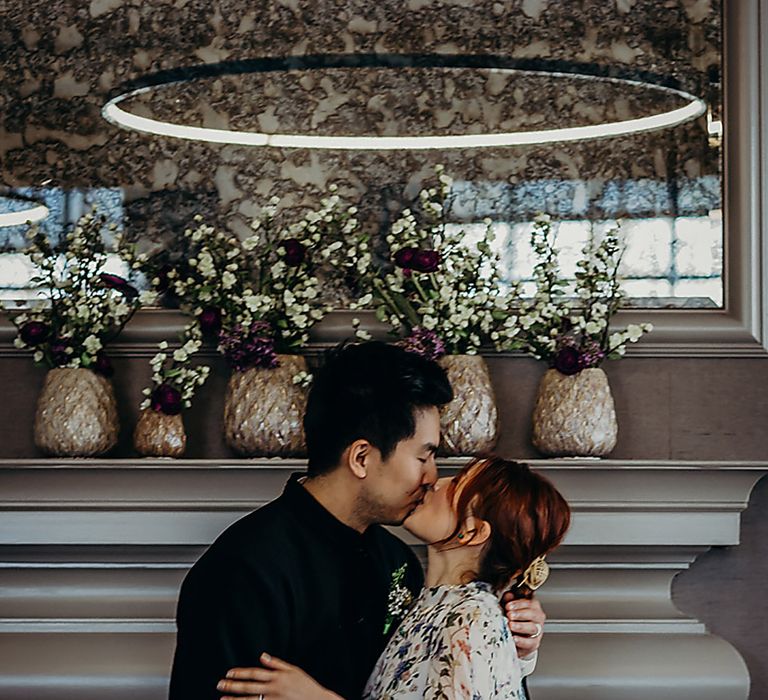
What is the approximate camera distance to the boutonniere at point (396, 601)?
2.33 m

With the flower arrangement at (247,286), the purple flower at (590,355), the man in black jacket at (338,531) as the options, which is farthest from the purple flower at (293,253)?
the purple flower at (590,355)

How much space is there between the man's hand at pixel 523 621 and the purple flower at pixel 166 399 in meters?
0.96

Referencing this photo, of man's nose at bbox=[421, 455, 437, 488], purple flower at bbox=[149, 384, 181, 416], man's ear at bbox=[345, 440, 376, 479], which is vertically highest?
purple flower at bbox=[149, 384, 181, 416]

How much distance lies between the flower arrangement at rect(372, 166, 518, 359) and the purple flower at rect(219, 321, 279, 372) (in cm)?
28

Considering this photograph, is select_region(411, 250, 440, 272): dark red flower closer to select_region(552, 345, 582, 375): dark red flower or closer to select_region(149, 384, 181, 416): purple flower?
select_region(552, 345, 582, 375): dark red flower

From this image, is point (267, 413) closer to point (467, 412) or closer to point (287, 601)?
point (467, 412)

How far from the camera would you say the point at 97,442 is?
288 cm

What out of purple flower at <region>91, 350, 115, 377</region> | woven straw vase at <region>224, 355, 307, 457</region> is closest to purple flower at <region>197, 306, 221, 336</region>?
woven straw vase at <region>224, 355, 307, 457</region>

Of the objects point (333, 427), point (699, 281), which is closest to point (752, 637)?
point (699, 281)

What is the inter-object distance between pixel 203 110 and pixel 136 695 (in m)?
1.47

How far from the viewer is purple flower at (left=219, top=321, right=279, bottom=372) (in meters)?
2.84

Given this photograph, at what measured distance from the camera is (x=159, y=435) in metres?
2.89

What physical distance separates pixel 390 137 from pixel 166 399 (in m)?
0.89

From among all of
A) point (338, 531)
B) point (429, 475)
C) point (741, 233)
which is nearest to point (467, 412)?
point (429, 475)
